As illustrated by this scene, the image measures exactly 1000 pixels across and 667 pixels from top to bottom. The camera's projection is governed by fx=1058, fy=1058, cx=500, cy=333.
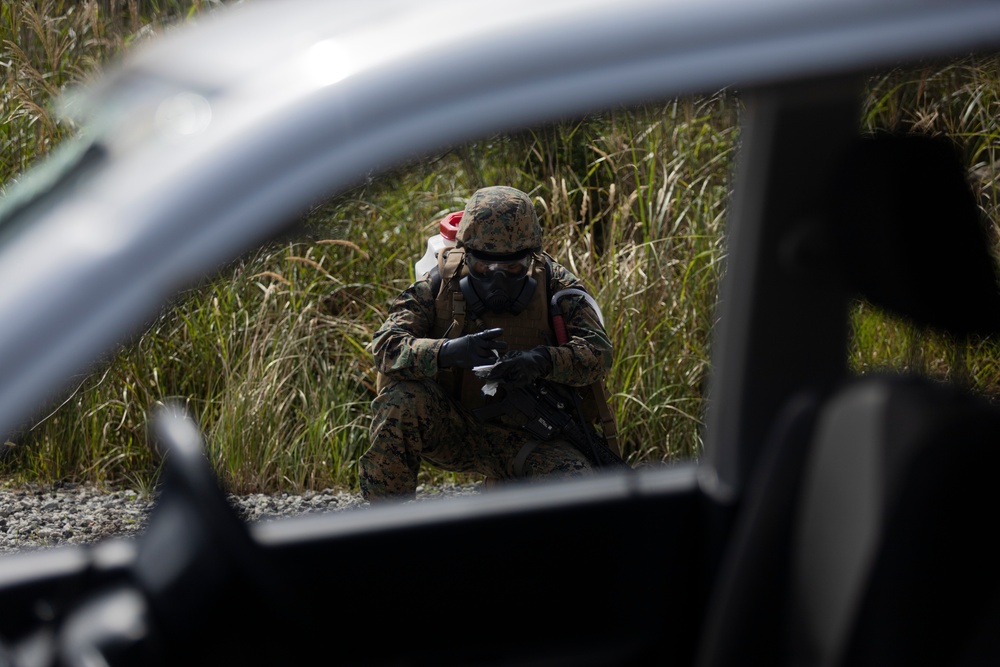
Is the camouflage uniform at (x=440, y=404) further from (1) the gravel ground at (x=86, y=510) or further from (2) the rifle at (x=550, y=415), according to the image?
(1) the gravel ground at (x=86, y=510)

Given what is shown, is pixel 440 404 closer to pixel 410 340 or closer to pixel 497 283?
pixel 410 340

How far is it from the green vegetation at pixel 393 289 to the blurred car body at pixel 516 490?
286 cm

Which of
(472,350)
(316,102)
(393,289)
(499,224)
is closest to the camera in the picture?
(316,102)

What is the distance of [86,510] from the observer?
4.12 meters

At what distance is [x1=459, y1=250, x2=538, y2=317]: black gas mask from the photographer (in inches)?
151

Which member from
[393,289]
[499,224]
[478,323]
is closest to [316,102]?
[499,224]

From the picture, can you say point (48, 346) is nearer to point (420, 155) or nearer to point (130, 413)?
point (420, 155)

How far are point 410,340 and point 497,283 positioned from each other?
1.24 feet

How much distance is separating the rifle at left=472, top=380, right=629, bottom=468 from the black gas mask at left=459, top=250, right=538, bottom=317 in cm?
30

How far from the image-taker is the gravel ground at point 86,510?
389cm

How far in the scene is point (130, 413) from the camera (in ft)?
14.9

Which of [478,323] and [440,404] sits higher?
[478,323]

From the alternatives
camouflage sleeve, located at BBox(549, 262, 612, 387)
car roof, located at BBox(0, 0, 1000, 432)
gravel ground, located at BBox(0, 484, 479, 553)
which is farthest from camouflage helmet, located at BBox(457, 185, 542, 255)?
car roof, located at BBox(0, 0, 1000, 432)

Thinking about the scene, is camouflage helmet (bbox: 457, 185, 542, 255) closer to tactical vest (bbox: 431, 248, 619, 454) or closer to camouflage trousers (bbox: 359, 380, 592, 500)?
tactical vest (bbox: 431, 248, 619, 454)
